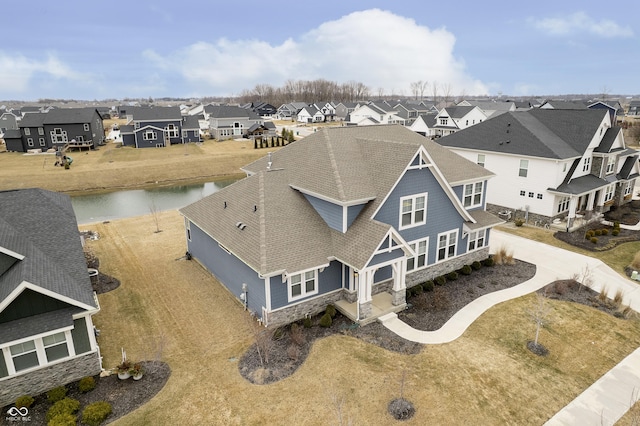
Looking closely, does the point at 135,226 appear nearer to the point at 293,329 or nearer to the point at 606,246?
the point at 293,329

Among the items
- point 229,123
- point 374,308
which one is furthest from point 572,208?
point 229,123

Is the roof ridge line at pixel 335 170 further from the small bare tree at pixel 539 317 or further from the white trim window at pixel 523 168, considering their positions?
the white trim window at pixel 523 168

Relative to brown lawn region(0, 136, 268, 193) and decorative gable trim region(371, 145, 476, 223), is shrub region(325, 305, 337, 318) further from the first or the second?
brown lawn region(0, 136, 268, 193)

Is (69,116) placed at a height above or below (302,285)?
above

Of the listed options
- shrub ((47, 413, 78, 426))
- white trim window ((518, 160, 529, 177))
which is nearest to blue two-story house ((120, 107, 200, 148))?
white trim window ((518, 160, 529, 177))

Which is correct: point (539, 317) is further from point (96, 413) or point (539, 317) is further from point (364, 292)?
point (96, 413)

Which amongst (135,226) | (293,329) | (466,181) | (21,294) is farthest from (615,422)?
(135,226)
